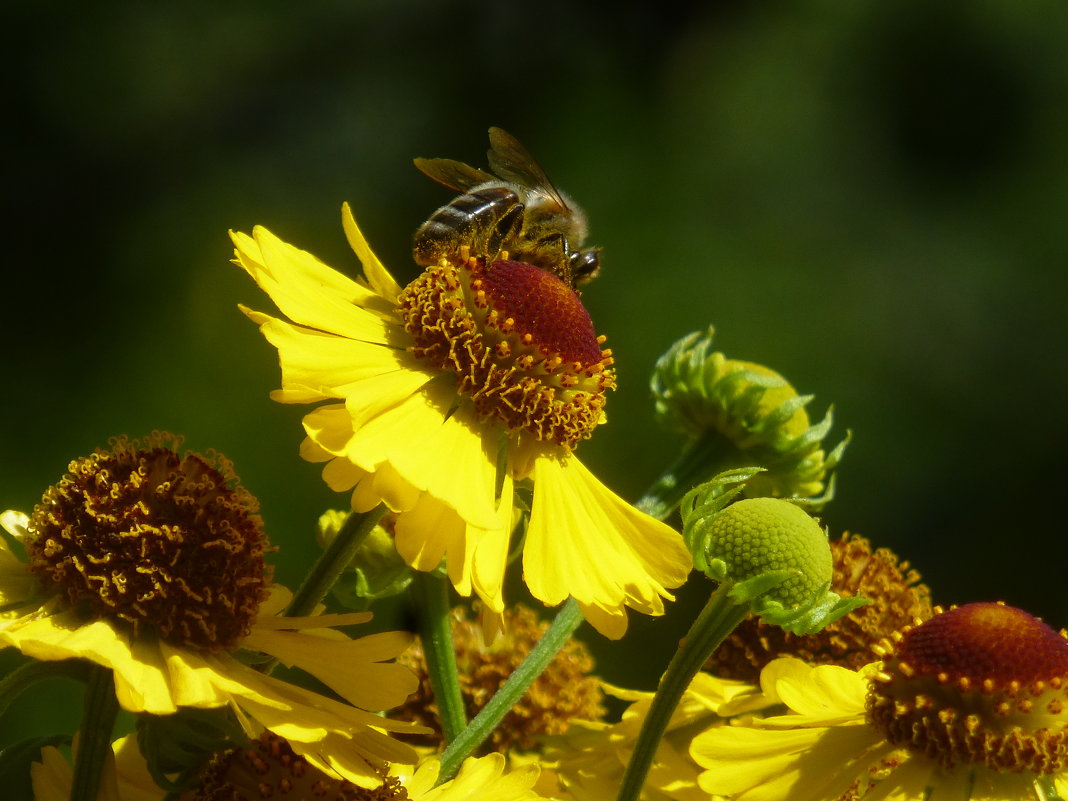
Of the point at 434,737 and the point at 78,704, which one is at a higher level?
the point at 434,737

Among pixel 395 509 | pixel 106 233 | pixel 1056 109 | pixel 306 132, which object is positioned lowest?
pixel 106 233

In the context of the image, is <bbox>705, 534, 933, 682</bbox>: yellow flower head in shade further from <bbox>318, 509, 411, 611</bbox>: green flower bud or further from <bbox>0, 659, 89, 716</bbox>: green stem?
<bbox>0, 659, 89, 716</bbox>: green stem

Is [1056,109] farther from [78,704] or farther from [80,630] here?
[80,630]

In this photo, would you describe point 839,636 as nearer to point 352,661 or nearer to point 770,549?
point 770,549

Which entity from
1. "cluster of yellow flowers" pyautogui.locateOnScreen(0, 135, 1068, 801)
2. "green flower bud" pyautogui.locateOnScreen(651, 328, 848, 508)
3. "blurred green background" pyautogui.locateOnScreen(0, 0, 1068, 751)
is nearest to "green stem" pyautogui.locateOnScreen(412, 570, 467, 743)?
"cluster of yellow flowers" pyautogui.locateOnScreen(0, 135, 1068, 801)

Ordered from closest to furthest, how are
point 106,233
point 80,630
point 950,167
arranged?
point 80,630 → point 106,233 → point 950,167

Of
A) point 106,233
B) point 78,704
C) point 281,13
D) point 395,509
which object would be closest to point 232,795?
point 395,509

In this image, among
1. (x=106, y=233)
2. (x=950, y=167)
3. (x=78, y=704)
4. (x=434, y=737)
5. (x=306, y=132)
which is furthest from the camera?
(x=950, y=167)

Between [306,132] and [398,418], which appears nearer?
[398,418]
